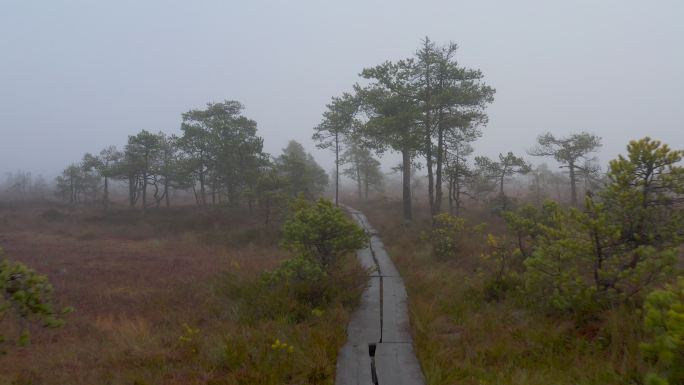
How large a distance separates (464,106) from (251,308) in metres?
13.3

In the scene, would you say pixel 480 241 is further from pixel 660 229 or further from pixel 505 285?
pixel 660 229

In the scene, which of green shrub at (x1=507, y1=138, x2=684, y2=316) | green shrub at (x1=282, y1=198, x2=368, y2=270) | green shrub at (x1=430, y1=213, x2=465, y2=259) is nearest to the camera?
green shrub at (x1=507, y1=138, x2=684, y2=316)

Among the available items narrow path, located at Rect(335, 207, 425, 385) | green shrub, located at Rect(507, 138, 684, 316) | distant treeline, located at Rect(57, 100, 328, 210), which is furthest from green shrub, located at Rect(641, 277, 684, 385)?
distant treeline, located at Rect(57, 100, 328, 210)

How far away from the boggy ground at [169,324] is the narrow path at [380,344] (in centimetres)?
23

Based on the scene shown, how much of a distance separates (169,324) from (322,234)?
11.8 ft

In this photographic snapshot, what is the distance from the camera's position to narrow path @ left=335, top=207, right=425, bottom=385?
510 cm

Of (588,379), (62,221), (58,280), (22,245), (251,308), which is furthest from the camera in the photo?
(62,221)

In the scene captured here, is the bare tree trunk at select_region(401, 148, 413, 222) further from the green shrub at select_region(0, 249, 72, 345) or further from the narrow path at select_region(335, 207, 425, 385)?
the green shrub at select_region(0, 249, 72, 345)

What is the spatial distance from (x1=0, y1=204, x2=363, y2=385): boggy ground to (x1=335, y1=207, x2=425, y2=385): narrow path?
0.23m

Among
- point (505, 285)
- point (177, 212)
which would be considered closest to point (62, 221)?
point (177, 212)

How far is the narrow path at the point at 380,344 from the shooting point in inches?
201

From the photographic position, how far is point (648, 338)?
5055 mm

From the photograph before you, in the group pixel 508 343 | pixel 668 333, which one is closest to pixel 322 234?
pixel 508 343

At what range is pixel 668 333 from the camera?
144 inches
